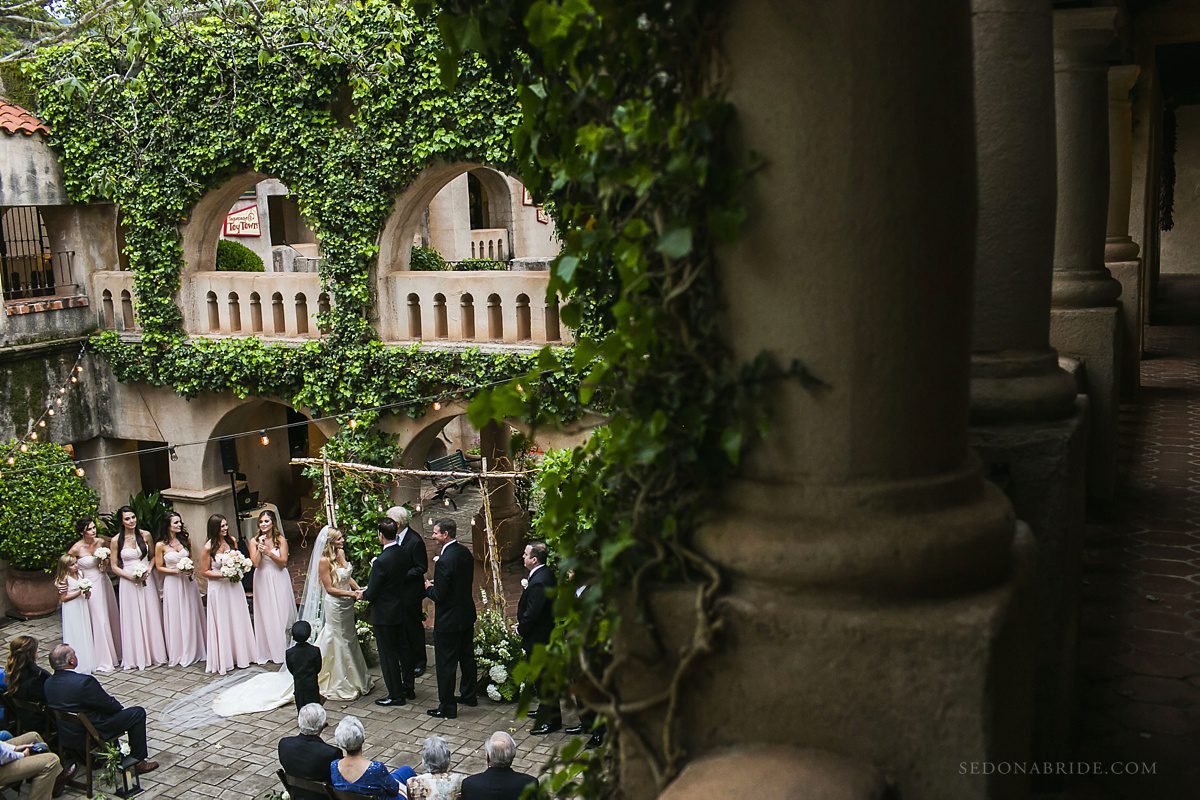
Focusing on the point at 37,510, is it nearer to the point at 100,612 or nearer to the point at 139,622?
the point at 100,612

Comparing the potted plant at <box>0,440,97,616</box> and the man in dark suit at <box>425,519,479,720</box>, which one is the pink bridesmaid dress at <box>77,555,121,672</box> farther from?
the man in dark suit at <box>425,519,479,720</box>

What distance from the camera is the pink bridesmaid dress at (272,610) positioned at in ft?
37.9

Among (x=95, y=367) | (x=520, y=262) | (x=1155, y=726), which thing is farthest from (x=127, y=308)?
(x=1155, y=726)

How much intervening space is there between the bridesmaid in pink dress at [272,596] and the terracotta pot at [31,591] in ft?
11.4

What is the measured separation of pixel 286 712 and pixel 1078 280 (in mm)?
7651

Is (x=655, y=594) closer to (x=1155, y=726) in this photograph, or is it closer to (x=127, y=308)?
(x=1155, y=726)

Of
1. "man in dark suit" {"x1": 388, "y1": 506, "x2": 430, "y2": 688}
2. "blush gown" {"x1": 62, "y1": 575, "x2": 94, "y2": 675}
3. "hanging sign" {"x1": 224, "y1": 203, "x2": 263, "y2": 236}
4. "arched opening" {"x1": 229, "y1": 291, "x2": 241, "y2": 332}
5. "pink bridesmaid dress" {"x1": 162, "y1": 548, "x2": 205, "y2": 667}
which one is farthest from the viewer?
"hanging sign" {"x1": 224, "y1": 203, "x2": 263, "y2": 236}

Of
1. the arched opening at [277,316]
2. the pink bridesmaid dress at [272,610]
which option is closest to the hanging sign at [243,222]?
the arched opening at [277,316]

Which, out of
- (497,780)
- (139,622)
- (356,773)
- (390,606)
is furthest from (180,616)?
(497,780)

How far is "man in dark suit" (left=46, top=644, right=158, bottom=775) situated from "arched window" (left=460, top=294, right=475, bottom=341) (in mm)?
6022

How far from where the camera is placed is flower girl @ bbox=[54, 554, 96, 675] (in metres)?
11.4


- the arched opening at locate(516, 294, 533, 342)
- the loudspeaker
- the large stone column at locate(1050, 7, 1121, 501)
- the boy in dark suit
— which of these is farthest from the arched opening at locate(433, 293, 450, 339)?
the large stone column at locate(1050, 7, 1121, 501)

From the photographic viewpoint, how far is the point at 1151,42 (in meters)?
13.4

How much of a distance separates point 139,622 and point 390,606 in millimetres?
3150
